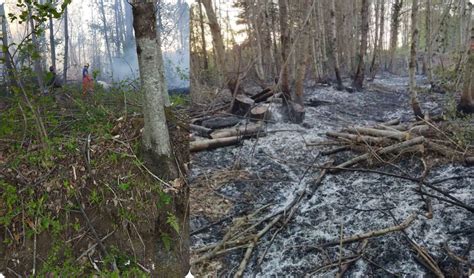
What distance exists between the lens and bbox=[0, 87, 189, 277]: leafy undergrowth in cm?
212

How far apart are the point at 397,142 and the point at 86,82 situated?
2.90 meters

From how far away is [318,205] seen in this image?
5.43 feet

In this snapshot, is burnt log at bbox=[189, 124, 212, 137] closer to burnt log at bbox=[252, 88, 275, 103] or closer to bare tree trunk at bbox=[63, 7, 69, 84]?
burnt log at bbox=[252, 88, 275, 103]

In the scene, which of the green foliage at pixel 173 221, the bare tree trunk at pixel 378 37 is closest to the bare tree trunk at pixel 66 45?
the green foliage at pixel 173 221

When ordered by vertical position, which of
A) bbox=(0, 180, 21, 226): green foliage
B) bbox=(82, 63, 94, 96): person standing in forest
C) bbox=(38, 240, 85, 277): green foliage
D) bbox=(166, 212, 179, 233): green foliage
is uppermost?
bbox=(82, 63, 94, 96): person standing in forest

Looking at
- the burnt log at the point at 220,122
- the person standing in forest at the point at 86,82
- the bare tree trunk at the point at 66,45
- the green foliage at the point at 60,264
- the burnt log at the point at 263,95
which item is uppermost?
the bare tree trunk at the point at 66,45

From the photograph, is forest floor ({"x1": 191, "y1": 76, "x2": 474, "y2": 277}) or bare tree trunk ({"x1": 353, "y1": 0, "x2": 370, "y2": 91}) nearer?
forest floor ({"x1": 191, "y1": 76, "x2": 474, "y2": 277})

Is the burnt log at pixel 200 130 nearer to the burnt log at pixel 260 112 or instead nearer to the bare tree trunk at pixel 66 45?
the burnt log at pixel 260 112

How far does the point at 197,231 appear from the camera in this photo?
5.49ft

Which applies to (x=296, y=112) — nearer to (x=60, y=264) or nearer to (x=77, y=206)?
(x=77, y=206)

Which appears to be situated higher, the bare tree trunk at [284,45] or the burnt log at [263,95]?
the bare tree trunk at [284,45]

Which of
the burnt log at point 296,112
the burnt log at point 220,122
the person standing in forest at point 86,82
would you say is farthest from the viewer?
the person standing in forest at point 86,82

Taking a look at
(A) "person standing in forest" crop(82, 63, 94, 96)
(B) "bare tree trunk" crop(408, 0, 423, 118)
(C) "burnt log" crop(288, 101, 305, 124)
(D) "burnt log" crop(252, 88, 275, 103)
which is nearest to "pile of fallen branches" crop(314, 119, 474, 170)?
(C) "burnt log" crop(288, 101, 305, 124)

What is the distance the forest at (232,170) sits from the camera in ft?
4.74
